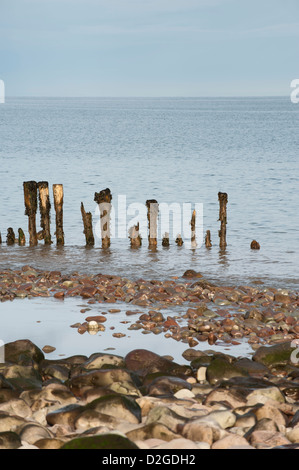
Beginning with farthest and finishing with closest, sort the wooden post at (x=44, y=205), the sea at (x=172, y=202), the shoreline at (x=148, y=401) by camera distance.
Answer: the wooden post at (x=44, y=205) < the sea at (x=172, y=202) < the shoreline at (x=148, y=401)

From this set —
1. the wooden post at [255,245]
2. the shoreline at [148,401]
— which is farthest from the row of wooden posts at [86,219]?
the shoreline at [148,401]

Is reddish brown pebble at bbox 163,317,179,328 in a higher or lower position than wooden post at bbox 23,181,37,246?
lower

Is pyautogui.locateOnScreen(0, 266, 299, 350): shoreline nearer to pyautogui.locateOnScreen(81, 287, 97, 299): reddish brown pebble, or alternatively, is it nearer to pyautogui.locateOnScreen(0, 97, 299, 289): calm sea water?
pyautogui.locateOnScreen(81, 287, 97, 299): reddish brown pebble

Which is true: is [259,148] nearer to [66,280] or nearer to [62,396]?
[66,280]

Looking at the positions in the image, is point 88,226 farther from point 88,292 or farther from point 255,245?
point 88,292


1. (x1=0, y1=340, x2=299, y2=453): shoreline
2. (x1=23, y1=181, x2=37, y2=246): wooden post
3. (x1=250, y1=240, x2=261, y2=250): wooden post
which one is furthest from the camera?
(x1=250, y1=240, x2=261, y2=250): wooden post

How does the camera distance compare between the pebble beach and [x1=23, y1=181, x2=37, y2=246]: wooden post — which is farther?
[x1=23, y1=181, x2=37, y2=246]: wooden post

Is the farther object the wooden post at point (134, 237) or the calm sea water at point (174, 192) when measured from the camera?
the wooden post at point (134, 237)

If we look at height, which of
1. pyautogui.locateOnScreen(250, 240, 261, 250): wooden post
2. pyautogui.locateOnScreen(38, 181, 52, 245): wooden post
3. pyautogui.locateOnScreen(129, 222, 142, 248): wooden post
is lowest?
pyautogui.locateOnScreen(250, 240, 261, 250): wooden post

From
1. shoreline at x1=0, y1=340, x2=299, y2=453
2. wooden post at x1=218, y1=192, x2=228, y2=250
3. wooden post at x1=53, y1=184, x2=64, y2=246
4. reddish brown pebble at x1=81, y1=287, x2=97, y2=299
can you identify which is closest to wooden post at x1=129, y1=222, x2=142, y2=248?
wooden post at x1=53, y1=184, x2=64, y2=246

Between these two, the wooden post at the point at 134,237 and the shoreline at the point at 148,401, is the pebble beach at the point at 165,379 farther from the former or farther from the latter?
the wooden post at the point at 134,237

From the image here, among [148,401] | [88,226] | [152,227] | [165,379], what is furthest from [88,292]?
[88,226]
